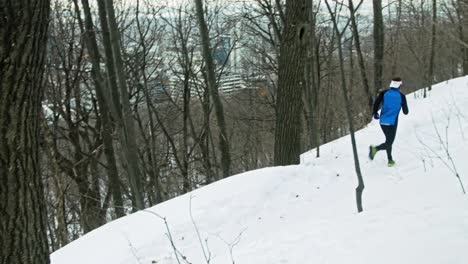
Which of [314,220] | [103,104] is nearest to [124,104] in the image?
[103,104]

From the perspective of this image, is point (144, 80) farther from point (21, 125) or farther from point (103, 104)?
point (21, 125)

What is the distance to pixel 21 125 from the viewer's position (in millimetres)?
2488

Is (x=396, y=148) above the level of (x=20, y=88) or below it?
below

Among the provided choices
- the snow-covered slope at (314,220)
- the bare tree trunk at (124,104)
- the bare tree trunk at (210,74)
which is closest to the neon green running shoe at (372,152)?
the snow-covered slope at (314,220)

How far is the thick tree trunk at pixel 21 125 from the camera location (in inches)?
94.0

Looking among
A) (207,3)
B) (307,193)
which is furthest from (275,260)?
(207,3)

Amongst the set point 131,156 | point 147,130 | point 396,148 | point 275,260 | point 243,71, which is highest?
point 243,71

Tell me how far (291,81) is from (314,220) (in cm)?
282

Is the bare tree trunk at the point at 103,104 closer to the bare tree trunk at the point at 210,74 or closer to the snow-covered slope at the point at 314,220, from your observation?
the bare tree trunk at the point at 210,74

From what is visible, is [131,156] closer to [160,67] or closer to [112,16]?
[112,16]

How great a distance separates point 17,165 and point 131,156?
7.15 m

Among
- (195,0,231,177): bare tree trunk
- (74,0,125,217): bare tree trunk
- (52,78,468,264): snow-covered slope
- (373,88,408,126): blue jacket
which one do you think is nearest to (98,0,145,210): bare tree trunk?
(74,0,125,217): bare tree trunk

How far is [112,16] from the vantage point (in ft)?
30.1

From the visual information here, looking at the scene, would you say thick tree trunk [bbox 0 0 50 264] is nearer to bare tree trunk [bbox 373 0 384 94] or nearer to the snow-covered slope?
the snow-covered slope
